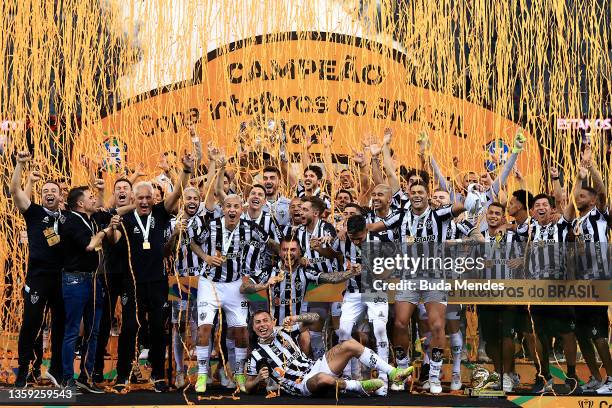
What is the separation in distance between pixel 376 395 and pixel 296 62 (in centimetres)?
477

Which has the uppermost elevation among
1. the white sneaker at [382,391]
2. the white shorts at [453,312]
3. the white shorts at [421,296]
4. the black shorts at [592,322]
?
the white shorts at [421,296]

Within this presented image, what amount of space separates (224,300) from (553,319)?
258 cm

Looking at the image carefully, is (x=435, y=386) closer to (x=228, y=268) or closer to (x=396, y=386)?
(x=396, y=386)

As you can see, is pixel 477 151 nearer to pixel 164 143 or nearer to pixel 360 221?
pixel 164 143

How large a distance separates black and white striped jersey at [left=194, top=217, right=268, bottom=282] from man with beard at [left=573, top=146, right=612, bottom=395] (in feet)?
8.37

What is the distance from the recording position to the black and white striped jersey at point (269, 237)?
913 cm

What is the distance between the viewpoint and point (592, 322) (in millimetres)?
8523

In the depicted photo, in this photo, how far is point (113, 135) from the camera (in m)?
11.9

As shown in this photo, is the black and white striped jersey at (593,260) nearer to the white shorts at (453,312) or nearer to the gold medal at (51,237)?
the white shorts at (453,312)

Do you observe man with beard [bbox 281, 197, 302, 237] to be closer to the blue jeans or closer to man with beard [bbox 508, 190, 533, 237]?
the blue jeans

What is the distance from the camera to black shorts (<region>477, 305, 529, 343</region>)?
8.43 metres

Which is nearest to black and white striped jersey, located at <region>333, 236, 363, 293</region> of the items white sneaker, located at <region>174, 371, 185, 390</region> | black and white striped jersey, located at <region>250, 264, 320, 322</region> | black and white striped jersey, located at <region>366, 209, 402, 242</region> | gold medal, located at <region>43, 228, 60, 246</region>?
black and white striped jersey, located at <region>366, 209, 402, 242</region>

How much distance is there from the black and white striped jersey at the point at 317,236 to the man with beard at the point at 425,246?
36 centimetres

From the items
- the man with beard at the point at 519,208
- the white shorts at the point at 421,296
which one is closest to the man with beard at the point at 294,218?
the white shorts at the point at 421,296
